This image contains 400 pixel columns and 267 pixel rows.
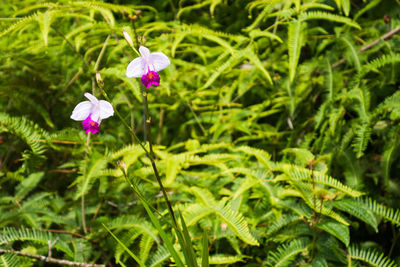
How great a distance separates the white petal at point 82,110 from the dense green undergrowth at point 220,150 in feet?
0.63

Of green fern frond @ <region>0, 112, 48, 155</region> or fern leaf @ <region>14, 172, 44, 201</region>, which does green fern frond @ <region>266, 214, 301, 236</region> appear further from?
fern leaf @ <region>14, 172, 44, 201</region>

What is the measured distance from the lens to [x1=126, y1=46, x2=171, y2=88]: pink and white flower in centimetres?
100

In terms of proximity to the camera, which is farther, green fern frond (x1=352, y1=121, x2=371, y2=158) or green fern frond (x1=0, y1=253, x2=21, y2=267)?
green fern frond (x1=352, y1=121, x2=371, y2=158)

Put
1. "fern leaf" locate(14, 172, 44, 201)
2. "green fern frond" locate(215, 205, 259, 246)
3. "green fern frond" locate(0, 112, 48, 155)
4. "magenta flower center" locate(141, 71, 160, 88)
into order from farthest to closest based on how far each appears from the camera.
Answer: "fern leaf" locate(14, 172, 44, 201) → "green fern frond" locate(0, 112, 48, 155) → "green fern frond" locate(215, 205, 259, 246) → "magenta flower center" locate(141, 71, 160, 88)

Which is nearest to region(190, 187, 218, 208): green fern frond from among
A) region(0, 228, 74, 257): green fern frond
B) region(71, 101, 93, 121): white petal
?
region(0, 228, 74, 257): green fern frond

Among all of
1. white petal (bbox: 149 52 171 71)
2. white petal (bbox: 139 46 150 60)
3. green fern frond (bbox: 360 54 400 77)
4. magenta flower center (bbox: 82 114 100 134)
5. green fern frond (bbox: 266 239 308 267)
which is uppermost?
green fern frond (bbox: 360 54 400 77)

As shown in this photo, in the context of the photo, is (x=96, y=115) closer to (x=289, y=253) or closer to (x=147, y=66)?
(x=147, y=66)

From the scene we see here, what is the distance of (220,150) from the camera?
2.21m

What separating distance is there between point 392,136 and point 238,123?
826 millimetres

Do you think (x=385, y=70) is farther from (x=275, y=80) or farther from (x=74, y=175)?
(x=74, y=175)

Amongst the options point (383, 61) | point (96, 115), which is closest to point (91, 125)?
point (96, 115)

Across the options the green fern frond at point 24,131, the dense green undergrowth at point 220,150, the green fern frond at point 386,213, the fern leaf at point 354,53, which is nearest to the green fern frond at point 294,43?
the dense green undergrowth at point 220,150

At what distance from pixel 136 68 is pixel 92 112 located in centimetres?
19

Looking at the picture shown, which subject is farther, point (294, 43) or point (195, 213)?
point (294, 43)
